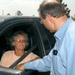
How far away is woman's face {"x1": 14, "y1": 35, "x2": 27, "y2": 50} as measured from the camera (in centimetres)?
430

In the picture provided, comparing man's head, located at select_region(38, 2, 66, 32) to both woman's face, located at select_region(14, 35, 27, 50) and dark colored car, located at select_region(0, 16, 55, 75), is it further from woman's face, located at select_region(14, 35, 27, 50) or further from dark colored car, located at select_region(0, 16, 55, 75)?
woman's face, located at select_region(14, 35, 27, 50)

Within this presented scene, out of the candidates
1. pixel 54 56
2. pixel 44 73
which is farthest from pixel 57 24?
pixel 44 73

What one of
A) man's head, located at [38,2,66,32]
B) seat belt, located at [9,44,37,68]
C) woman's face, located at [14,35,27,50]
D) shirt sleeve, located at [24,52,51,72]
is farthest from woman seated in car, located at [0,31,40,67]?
man's head, located at [38,2,66,32]

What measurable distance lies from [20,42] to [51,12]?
140 cm

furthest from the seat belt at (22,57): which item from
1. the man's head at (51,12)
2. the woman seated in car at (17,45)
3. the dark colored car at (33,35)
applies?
the man's head at (51,12)

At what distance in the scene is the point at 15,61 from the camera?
3.91 metres

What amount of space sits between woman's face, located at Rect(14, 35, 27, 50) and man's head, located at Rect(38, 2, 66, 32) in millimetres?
1306

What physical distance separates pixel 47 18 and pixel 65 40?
0.35 meters

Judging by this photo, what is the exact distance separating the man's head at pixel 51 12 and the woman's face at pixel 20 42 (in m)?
1.31

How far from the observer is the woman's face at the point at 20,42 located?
169 inches

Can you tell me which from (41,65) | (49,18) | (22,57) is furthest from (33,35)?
(49,18)

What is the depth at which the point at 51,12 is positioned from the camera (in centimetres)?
301

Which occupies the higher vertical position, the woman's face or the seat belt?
the woman's face

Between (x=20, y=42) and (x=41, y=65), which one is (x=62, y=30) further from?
(x=20, y=42)
